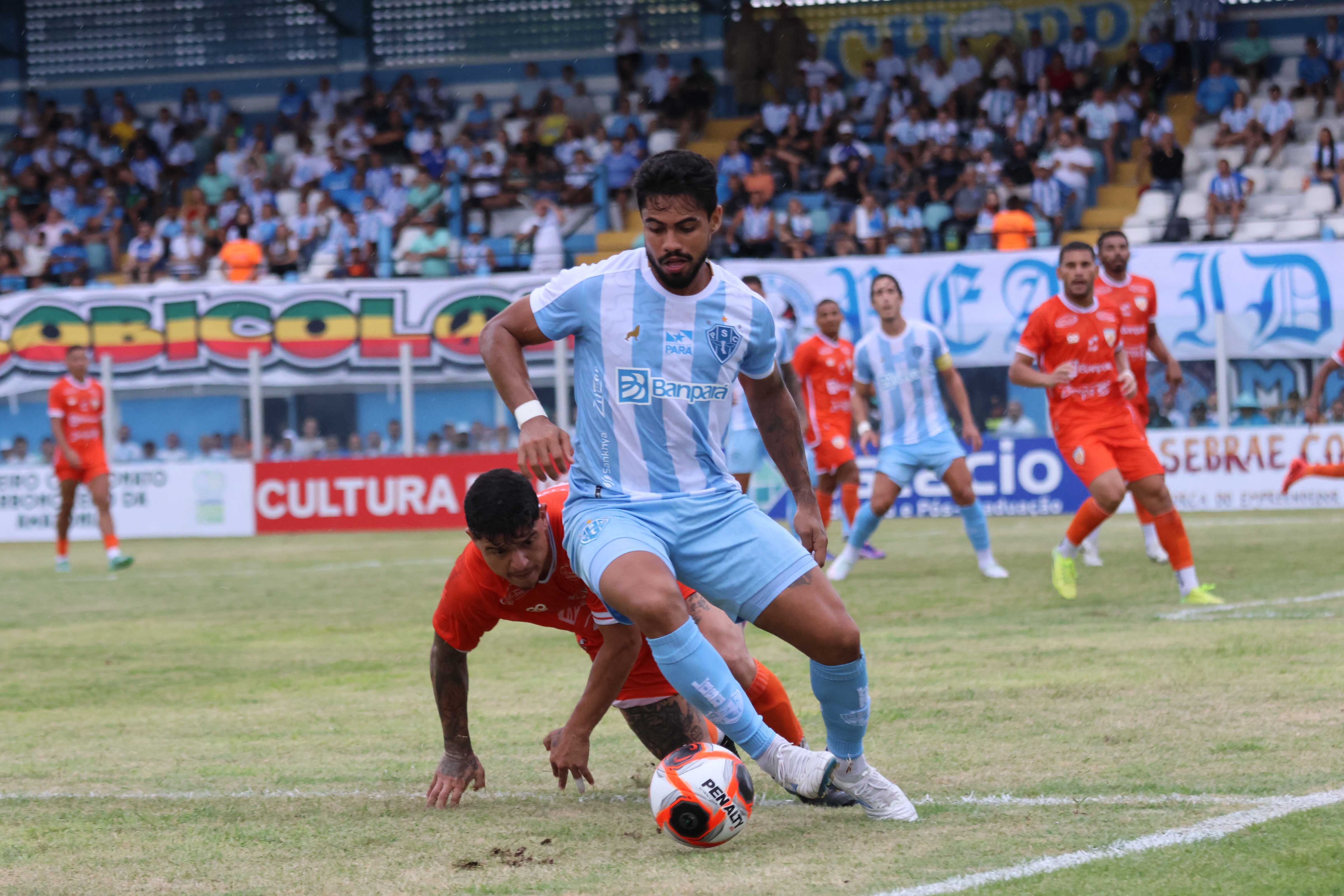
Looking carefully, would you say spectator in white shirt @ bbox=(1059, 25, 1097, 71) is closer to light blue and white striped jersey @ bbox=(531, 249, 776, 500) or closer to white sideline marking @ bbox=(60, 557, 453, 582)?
white sideline marking @ bbox=(60, 557, 453, 582)

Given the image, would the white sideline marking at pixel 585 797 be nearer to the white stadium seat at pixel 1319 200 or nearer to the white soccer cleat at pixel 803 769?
the white soccer cleat at pixel 803 769

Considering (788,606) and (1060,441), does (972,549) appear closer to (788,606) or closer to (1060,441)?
(1060,441)

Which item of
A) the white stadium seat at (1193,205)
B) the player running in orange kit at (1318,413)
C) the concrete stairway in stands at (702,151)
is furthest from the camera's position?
the concrete stairway in stands at (702,151)

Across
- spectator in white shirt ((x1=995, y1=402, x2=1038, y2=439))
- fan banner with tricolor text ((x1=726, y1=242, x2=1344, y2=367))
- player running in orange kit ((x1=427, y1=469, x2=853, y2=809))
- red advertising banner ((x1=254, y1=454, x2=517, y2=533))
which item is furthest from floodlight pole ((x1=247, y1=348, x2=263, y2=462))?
player running in orange kit ((x1=427, y1=469, x2=853, y2=809))

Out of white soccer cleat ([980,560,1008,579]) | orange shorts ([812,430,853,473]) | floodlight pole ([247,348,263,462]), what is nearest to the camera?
white soccer cleat ([980,560,1008,579])

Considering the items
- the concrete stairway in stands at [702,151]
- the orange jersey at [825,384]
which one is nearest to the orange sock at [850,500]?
the orange jersey at [825,384]

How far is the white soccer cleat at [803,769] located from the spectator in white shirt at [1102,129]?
65.2 ft

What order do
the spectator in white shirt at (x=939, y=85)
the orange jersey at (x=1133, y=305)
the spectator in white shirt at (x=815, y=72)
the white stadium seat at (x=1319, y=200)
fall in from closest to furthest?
the orange jersey at (x=1133, y=305)
the white stadium seat at (x=1319, y=200)
the spectator in white shirt at (x=939, y=85)
the spectator in white shirt at (x=815, y=72)

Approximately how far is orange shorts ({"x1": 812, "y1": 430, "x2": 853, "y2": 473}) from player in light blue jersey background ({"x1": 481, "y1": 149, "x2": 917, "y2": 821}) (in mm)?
8109

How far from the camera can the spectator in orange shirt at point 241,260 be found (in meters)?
23.0

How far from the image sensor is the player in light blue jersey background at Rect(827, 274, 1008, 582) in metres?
→ 11.7

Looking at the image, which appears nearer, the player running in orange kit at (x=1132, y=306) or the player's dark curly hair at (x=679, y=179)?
the player's dark curly hair at (x=679, y=179)

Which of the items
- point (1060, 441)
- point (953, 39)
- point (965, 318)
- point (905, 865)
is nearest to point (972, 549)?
point (1060, 441)

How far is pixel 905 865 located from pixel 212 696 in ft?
15.2
